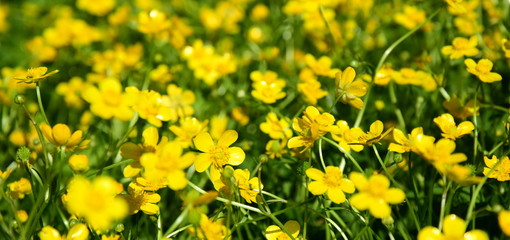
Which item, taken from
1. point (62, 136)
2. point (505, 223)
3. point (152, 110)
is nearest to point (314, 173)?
point (505, 223)

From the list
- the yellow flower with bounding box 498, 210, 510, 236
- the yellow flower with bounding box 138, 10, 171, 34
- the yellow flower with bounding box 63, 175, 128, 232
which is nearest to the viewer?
the yellow flower with bounding box 63, 175, 128, 232

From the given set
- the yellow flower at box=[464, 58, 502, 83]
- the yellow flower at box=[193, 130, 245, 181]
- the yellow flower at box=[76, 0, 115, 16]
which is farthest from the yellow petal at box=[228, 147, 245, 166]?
the yellow flower at box=[76, 0, 115, 16]

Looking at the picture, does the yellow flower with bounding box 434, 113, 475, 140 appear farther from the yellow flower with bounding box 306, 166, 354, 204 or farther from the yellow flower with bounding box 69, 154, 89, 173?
the yellow flower with bounding box 69, 154, 89, 173

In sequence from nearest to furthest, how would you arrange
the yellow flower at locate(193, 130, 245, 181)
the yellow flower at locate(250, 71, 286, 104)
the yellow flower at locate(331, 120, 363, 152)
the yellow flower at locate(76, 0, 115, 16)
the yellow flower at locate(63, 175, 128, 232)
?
the yellow flower at locate(63, 175, 128, 232) < the yellow flower at locate(193, 130, 245, 181) < the yellow flower at locate(331, 120, 363, 152) < the yellow flower at locate(250, 71, 286, 104) < the yellow flower at locate(76, 0, 115, 16)

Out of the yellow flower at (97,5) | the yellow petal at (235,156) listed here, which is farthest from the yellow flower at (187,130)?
the yellow flower at (97,5)

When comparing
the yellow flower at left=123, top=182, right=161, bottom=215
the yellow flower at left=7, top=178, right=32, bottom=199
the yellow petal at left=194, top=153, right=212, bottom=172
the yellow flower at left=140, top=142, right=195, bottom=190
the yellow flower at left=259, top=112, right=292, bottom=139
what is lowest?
the yellow flower at left=7, top=178, right=32, bottom=199

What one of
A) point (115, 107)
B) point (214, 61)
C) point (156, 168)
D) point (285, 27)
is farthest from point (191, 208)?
point (285, 27)

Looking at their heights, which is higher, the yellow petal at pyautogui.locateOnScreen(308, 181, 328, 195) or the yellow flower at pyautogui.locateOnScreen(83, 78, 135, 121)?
the yellow flower at pyautogui.locateOnScreen(83, 78, 135, 121)

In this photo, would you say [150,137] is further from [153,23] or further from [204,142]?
[153,23]
